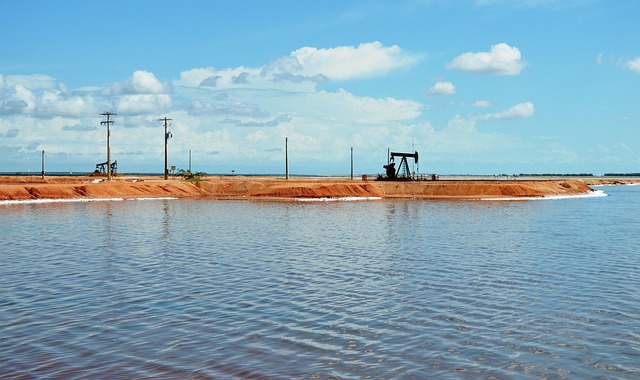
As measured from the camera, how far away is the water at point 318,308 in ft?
31.0

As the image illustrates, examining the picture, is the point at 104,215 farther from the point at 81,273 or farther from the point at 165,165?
the point at 165,165

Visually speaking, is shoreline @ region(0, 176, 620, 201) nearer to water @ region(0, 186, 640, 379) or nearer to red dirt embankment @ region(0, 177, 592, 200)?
→ red dirt embankment @ region(0, 177, 592, 200)

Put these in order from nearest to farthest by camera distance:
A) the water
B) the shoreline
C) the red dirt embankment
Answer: the water → the shoreline → the red dirt embankment

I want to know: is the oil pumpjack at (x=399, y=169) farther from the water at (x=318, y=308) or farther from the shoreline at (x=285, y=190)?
the water at (x=318, y=308)

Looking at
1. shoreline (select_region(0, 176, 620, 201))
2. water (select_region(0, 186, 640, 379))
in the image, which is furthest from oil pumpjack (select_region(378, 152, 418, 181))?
water (select_region(0, 186, 640, 379))

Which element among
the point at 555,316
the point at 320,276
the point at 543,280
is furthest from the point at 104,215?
the point at 555,316

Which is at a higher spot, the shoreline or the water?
the shoreline

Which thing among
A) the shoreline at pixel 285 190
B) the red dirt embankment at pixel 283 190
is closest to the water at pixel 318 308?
the shoreline at pixel 285 190

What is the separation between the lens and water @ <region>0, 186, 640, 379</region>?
31.0 ft

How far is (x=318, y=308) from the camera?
1348 centimetres

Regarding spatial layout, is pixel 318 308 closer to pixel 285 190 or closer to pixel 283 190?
pixel 285 190

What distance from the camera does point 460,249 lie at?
2472 centimetres

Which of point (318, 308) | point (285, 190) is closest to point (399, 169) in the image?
point (285, 190)

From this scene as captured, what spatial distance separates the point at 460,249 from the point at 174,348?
1684cm
